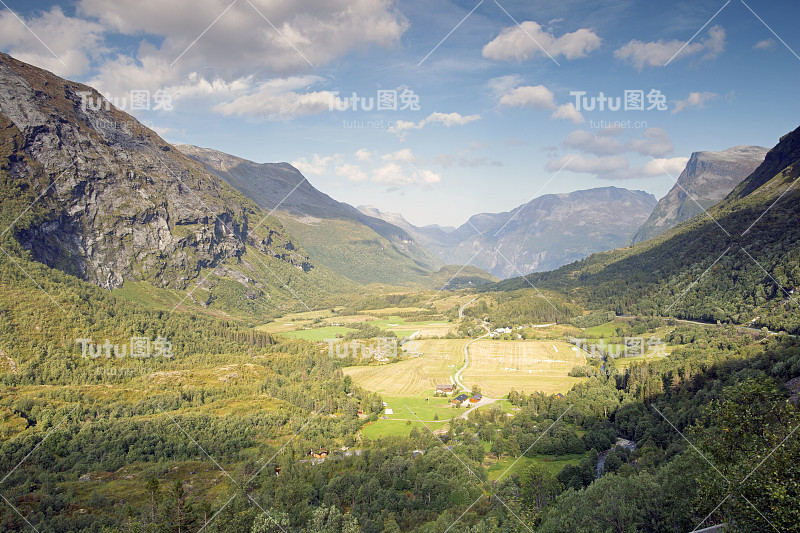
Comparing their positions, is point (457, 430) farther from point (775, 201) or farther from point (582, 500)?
point (775, 201)

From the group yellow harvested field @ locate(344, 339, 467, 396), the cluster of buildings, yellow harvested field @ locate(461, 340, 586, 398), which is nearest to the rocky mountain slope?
yellow harvested field @ locate(344, 339, 467, 396)

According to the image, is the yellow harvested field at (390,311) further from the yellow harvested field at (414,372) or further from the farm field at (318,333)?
the yellow harvested field at (414,372)

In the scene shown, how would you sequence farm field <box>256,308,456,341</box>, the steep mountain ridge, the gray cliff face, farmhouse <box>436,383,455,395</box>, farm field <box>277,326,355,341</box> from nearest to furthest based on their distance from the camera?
farmhouse <box>436,383,455,395</box> → the steep mountain ridge → the gray cliff face → farm field <box>277,326,355,341</box> → farm field <box>256,308,456,341</box>

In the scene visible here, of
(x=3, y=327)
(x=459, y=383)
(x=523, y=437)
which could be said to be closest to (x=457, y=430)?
(x=523, y=437)

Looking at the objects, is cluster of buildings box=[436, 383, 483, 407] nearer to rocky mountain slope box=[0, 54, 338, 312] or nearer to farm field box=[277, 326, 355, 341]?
farm field box=[277, 326, 355, 341]

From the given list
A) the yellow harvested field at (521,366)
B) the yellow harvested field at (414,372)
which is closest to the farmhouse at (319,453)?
the yellow harvested field at (414,372)

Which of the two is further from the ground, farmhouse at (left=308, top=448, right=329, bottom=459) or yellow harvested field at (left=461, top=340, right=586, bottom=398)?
yellow harvested field at (left=461, top=340, right=586, bottom=398)
